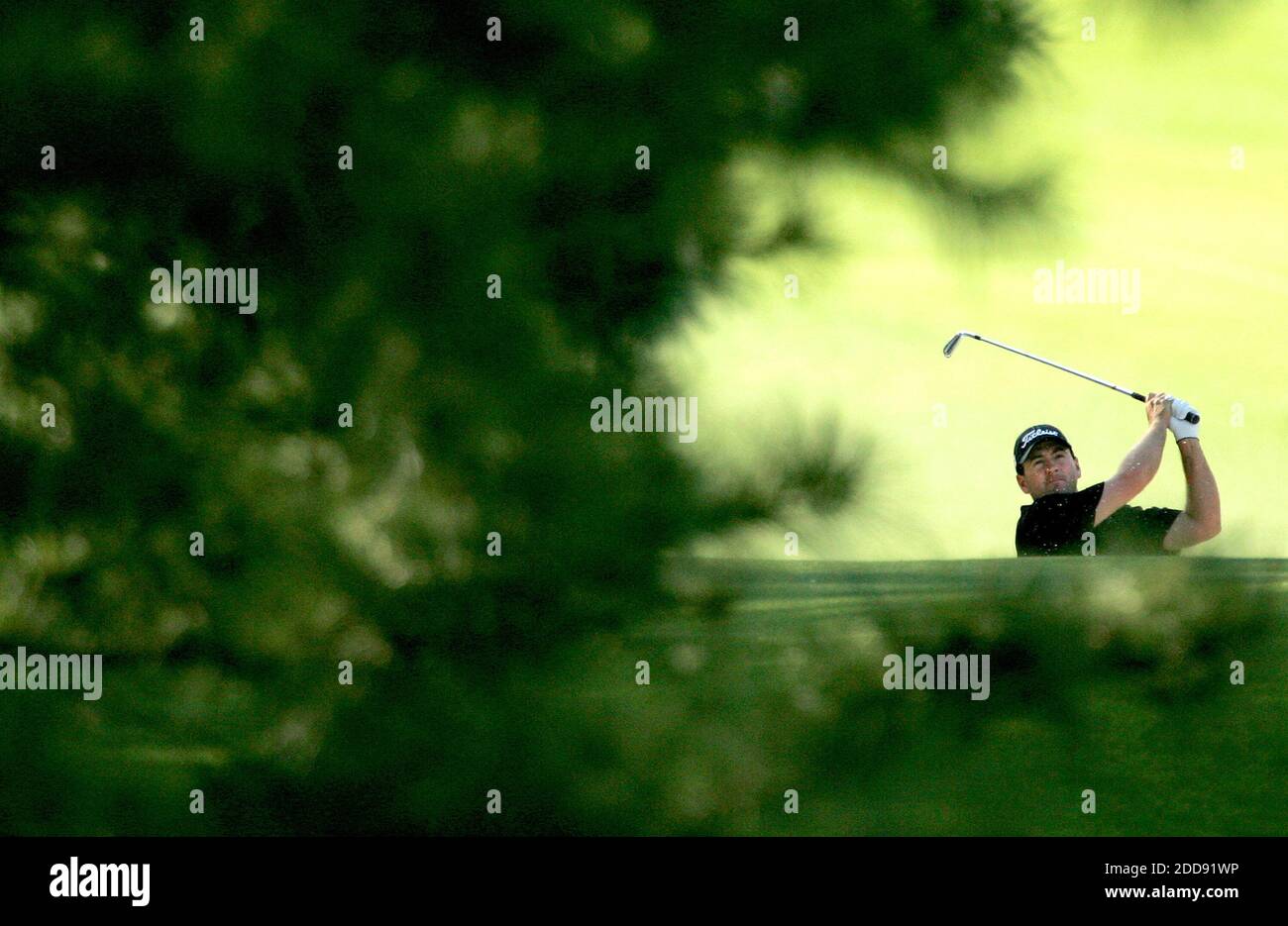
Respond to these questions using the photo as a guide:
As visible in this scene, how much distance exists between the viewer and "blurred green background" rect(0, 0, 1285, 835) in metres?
3.86

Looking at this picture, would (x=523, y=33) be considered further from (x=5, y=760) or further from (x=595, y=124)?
(x=5, y=760)

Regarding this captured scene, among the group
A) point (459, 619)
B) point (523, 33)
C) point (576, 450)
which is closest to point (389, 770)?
point (459, 619)

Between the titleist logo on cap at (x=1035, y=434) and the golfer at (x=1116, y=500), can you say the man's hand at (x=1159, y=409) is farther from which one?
the titleist logo on cap at (x=1035, y=434)

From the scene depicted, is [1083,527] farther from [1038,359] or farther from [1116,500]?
[1038,359]

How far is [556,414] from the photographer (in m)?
3.90

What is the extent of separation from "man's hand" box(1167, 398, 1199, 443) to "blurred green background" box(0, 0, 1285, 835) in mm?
45

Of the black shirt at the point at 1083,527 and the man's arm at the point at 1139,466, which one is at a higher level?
the man's arm at the point at 1139,466

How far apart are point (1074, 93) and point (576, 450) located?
140 centimetres

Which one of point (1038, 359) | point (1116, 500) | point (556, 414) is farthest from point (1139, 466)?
point (556, 414)

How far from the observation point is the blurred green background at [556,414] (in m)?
3.86

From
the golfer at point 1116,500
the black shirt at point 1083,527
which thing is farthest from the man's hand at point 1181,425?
the black shirt at point 1083,527

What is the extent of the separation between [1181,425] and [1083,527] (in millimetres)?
316

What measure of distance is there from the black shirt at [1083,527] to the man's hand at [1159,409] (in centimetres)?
19

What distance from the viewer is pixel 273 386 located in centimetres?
390
